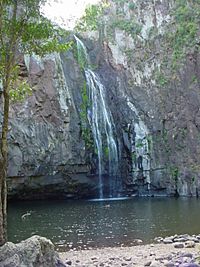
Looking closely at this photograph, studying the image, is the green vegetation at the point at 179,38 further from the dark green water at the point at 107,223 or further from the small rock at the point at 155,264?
the small rock at the point at 155,264

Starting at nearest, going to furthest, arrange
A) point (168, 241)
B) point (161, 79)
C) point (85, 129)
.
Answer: point (168, 241) → point (85, 129) → point (161, 79)

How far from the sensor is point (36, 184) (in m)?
26.8

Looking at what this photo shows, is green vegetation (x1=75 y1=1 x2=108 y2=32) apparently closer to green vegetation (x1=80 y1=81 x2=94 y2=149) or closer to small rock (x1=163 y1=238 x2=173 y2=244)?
green vegetation (x1=80 y1=81 x2=94 y2=149)

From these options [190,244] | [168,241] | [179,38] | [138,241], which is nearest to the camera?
[190,244]

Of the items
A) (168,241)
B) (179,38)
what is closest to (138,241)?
(168,241)

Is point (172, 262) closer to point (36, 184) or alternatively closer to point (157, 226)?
point (157, 226)

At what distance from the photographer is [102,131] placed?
93.9 feet

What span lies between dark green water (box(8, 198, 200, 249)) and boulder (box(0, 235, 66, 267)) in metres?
6.05

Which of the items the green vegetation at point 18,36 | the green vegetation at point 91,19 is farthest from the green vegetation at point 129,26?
the green vegetation at point 18,36

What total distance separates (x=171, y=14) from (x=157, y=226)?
19190 millimetres

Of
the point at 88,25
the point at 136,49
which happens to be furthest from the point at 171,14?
the point at 88,25

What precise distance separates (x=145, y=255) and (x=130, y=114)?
19.5m

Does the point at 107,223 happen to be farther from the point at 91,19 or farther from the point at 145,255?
the point at 91,19

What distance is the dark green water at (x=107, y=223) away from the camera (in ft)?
44.4
